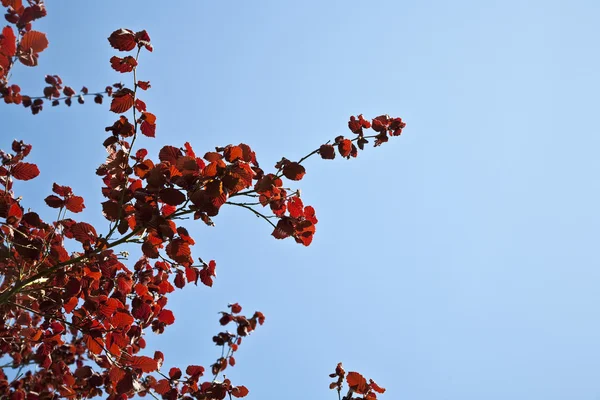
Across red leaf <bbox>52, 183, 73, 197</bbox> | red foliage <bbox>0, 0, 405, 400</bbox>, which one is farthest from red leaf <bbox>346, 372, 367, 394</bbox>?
red leaf <bbox>52, 183, 73, 197</bbox>

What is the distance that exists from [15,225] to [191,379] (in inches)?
54.9

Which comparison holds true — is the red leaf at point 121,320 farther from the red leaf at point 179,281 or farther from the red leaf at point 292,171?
the red leaf at point 292,171

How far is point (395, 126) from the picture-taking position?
A: 253cm

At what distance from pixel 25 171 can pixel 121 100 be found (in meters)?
0.82

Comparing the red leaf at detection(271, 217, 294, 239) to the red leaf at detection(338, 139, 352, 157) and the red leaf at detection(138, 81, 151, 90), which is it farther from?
the red leaf at detection(138, 81, 151, 90)

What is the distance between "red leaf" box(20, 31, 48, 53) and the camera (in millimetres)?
1778

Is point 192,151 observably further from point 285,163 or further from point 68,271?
point 68,271

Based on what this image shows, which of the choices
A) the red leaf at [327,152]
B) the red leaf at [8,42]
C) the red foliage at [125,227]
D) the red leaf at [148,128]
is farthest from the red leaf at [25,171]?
the red leaf at [327,152]

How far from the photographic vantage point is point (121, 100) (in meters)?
2.27

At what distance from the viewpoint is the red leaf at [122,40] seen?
6.92ft

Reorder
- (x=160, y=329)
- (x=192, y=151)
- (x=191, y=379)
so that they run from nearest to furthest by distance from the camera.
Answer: (x=192, y=151), (x=191, y=379), (x=160, y=329)

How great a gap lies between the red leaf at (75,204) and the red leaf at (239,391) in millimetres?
1449

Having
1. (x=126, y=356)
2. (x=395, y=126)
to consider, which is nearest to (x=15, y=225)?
(x=126, y=356)

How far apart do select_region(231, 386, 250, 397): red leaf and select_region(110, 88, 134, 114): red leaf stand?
5.82 feet
